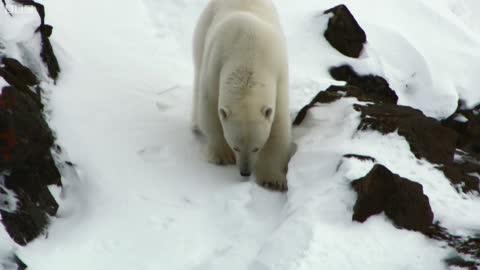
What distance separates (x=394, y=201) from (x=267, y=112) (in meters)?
1.34

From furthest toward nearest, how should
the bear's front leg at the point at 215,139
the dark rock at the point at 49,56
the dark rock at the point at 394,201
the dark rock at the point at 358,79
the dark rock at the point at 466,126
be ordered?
the dark rock at the point at 358,79 → the dark rock at the point at 466,126 → the dark rock at the point at 49,56 → the bear's front leg at the point at 215,139 → the dark rock at the point at 394,201

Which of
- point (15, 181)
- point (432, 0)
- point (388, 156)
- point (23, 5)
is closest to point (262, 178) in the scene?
point (388, 156)

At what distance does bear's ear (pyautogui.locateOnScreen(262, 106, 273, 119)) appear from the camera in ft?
15.4

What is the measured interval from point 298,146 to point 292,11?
4550mm

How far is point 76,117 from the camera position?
5.37 meters

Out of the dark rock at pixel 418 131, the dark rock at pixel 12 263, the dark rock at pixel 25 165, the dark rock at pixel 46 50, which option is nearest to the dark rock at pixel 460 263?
the dark rock at pixel 418 131

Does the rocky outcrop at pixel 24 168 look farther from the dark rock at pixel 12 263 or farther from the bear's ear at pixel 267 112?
the bear's ear at pixel 267 112

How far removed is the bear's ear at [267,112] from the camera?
15.4 ft

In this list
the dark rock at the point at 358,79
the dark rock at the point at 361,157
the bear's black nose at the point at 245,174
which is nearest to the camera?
the dark rock at the point at 361,157

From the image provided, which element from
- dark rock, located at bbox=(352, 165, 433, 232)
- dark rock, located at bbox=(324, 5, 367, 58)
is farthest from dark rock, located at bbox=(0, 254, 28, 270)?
dark rock, located at bbox=(324, 5, 367, 58)

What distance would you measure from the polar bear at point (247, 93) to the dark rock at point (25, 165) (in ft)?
4.77

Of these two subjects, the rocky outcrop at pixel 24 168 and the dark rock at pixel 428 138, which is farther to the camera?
the dark rock at pixel 428 138

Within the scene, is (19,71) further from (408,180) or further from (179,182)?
(408,180)

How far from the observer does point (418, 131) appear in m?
4.94
